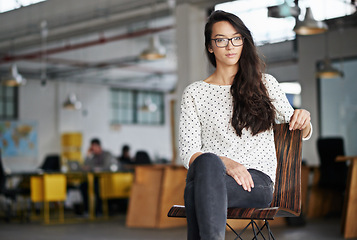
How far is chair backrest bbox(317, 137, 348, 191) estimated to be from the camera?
7672mm

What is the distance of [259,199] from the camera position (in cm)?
196

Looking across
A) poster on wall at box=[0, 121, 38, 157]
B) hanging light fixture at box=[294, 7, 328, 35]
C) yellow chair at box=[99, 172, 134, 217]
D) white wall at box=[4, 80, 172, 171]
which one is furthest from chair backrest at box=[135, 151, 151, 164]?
poster on wall at box=[0, 121, 38, 157]

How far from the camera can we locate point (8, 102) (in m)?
16.2

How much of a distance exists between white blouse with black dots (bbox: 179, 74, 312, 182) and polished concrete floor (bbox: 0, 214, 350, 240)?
126 inches

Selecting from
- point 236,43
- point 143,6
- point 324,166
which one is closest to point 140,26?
point 143,6

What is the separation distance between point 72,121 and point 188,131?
15906mm

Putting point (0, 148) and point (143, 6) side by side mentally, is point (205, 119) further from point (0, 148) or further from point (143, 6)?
point (0, 148)

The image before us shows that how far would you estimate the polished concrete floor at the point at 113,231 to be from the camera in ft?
18.9

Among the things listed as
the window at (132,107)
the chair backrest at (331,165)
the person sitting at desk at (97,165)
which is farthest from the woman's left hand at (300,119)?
the window at (132,107)

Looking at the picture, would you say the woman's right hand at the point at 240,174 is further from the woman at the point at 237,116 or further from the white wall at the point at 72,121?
the white wall at the point at 72,121

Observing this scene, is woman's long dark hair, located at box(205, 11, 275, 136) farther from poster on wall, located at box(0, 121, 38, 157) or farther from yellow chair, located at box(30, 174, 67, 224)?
poster on wall, located at box(0, 121, 38, 157)

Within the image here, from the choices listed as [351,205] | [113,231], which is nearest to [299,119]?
[351,205]

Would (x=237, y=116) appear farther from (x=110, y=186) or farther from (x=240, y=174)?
(x=110, y=186)

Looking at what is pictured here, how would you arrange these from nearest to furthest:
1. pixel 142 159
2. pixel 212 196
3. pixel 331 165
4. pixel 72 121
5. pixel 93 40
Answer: pixel 212 196, pixel 331 165, pixel 142 159, pixel 93 40, pixel 72 121
